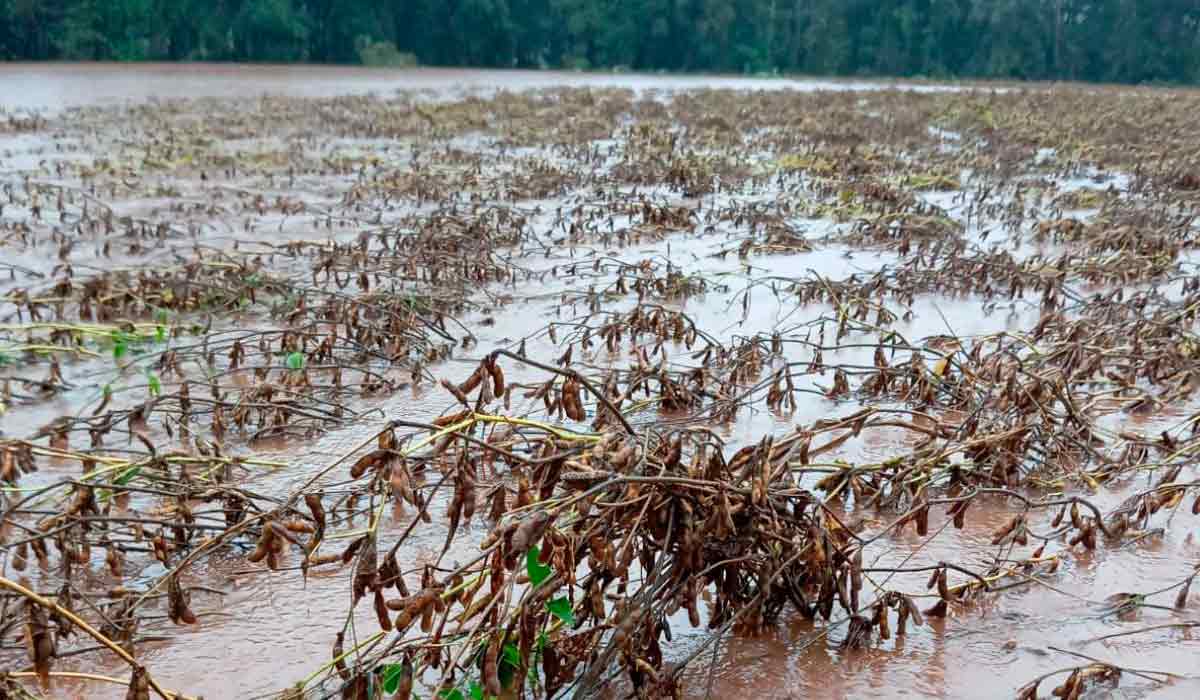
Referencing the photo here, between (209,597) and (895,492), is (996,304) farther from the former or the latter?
(209,597)

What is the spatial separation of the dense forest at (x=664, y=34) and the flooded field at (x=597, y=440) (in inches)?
1614

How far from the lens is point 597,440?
7.86 ft

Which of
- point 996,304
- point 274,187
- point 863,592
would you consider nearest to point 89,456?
point 863,592

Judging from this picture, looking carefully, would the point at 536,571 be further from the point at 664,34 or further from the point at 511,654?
the point at 664,34

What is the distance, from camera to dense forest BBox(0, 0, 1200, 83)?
152ft

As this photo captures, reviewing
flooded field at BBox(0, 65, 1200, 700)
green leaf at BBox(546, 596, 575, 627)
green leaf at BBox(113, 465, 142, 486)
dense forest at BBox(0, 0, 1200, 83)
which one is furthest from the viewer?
dense forest at BBox(0, 0, 1200, 83)

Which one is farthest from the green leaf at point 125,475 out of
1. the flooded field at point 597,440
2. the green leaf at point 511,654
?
the green leaf at point 511,654

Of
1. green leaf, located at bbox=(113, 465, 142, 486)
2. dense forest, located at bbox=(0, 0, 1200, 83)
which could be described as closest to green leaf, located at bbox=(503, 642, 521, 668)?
green leaf, located at bbox=(113, 465, 142, 486)

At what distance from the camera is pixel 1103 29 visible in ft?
170

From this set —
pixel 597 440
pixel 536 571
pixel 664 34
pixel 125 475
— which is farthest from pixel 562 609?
pixel 664 34

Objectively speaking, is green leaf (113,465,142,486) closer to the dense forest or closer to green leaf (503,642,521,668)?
green leaf (503,642,521,668)

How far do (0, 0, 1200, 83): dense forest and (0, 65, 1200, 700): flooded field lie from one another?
134ft

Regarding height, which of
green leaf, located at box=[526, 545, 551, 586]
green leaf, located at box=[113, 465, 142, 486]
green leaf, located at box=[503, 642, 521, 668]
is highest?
green leaf, located at box=[526, 545, 551, 586]

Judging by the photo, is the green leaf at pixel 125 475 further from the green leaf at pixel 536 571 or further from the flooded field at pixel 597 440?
the green leaf at pixel 536 571
